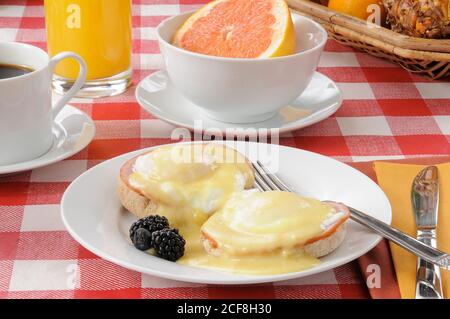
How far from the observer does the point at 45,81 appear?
48.8 inches

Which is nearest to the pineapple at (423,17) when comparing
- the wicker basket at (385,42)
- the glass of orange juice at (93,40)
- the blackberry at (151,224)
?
the wicker basket at (385,42)

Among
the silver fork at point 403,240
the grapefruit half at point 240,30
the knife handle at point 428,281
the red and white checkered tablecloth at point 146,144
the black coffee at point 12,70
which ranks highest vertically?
the grapefruit half at point 240,30

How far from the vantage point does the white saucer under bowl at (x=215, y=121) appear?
1.41m

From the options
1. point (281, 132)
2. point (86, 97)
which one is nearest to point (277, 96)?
point (281, 132)

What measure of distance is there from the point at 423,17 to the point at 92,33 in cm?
63

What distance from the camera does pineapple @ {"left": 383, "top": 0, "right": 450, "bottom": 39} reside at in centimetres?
157

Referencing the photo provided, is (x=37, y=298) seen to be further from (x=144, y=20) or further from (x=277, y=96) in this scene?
(x=144, y=20)

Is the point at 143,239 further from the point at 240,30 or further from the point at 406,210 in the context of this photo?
the point at 240,30

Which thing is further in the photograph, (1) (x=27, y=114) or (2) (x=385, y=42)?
(2) (x=385, y=42)

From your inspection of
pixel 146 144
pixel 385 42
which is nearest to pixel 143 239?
pixel 146 144

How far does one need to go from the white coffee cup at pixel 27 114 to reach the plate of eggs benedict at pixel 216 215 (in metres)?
0.15

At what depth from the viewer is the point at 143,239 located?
3.20 feet

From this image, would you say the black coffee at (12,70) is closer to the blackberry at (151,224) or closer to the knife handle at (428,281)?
the blackberry at (151,224)

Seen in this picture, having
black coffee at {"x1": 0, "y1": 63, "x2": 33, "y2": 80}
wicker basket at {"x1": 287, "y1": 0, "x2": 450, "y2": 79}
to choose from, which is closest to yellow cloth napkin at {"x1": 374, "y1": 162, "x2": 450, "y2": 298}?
wicker basket at {"x1": 287, "y1": 0, "x2": 450, "y2": 79}
